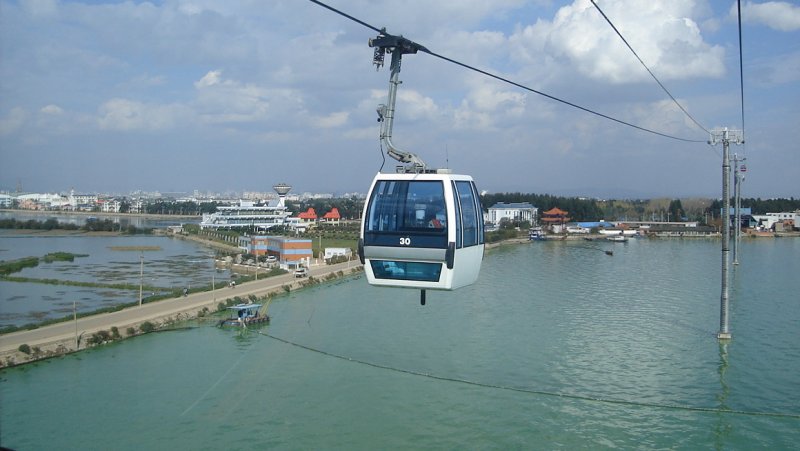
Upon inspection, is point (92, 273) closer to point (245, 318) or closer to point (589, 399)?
point (245, 318)

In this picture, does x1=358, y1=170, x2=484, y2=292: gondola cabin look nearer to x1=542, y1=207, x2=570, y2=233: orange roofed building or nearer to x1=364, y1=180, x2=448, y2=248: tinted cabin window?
x1=364, y1=180, x2=448, y2=248: tinted cabin window

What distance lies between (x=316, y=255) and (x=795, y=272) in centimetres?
1193

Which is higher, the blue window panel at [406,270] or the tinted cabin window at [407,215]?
the tinted cabin window at [407,215]

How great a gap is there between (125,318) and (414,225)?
23.7 ft

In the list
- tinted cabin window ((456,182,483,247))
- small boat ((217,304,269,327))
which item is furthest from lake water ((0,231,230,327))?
tinted cabin window ((456,182,483,247))

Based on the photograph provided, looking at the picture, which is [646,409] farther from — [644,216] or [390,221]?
[644,216]

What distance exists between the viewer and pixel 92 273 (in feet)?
49.7

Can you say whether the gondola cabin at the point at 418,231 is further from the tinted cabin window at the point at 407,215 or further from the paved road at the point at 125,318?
the paved road at the point at 125,318

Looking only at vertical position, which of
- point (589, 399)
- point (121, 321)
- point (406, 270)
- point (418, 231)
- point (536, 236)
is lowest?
point (589, 399)

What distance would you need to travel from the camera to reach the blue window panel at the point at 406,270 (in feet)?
10.2

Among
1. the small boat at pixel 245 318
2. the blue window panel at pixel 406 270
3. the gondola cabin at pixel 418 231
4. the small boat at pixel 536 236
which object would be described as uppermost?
the gondola cabin at pixel 418 231

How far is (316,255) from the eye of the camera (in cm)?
1903

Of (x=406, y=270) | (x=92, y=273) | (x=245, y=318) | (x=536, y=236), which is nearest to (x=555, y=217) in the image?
(x=536, y=236)

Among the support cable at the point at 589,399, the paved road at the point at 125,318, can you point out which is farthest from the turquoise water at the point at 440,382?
the paved road at the point at 125,318
